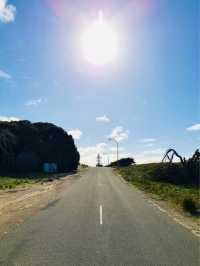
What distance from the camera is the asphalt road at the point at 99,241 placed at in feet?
25.9

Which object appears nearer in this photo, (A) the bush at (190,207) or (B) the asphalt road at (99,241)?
(B) the asphalt road at (99,241)

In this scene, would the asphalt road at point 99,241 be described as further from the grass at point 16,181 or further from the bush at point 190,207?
the grass at point 16,181

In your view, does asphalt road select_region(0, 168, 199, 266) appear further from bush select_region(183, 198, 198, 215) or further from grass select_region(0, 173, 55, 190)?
grass select_region(0, 173, 55, 190)

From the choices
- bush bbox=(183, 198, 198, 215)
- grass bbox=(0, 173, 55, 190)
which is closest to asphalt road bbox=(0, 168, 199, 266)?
bush bbox=(183, 198, 198, 215)

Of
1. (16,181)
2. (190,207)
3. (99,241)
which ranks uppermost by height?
(16,181)

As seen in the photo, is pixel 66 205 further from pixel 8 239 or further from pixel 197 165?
pixel 197 165

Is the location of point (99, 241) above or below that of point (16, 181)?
below

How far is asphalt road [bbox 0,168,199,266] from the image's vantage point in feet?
25.9

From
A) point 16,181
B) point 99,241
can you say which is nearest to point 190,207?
point 99,241

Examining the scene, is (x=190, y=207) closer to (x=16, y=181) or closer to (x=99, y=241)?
(x=99, y=241)

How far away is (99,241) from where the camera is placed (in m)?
9.84

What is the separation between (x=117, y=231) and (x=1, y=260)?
472 centimetres

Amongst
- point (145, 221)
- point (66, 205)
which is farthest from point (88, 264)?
point (66, 205)

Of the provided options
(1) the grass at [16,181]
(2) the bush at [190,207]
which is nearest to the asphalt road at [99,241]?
(2) the bush at [190,207]
